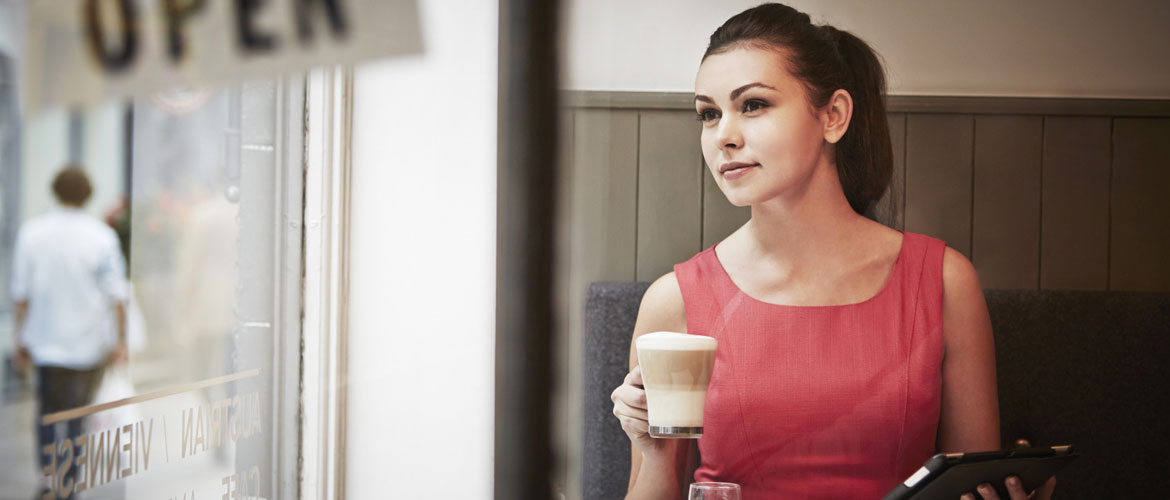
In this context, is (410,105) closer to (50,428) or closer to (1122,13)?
(50,428)

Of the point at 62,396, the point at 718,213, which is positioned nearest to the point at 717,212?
the point at 718,213

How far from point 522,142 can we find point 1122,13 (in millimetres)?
688

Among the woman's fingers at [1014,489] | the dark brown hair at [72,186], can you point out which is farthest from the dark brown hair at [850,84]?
the dark brown hair at [72,186]

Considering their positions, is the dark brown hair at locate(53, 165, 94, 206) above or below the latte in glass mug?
above

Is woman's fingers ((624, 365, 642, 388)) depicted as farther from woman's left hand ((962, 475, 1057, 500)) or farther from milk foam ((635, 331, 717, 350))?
woman's left hand ((962, 475, 1057, 500))

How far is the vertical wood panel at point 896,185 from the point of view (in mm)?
891

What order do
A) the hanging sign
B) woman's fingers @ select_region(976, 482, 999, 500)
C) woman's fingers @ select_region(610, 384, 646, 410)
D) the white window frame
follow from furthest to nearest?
the white window frame < woman's fingers @ select_region(610, 384, 646, 410) < woman's fingers @ select_region(976, 482, 999, 500) < the hanging sign

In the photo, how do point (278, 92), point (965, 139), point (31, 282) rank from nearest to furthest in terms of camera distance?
1. point (31, 282)
2. point (965, 139)
3. point (278, 92)

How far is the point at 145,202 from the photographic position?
0.91 meters

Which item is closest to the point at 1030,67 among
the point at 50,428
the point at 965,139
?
the point at 965,139

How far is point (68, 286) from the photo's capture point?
803 millimetres

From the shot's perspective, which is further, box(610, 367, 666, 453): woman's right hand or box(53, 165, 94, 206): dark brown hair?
box(610, 367, 666, 453): woman's right hand

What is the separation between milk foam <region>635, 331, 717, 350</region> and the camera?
88 cm

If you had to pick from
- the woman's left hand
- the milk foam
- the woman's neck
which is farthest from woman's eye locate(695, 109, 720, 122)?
the woman's left hand
